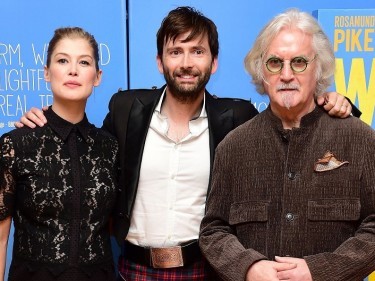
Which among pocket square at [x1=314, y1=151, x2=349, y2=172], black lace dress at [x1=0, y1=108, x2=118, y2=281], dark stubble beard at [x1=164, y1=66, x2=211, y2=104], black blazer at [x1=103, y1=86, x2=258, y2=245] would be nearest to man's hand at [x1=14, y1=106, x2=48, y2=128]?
black lace dress at [x1=0, y1=108, x2=118, y2=281]

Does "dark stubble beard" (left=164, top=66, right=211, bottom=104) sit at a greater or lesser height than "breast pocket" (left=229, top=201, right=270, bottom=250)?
greater

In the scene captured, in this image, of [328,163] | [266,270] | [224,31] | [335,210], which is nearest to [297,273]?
[266,270]

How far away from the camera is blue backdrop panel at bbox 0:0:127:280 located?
2.36 m

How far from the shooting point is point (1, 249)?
6.07ft

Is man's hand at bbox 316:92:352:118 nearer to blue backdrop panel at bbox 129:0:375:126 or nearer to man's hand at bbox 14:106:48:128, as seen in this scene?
blue backdrop panel at bbox 129:0:375:126

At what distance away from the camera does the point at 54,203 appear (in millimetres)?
1778

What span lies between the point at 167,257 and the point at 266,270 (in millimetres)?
461

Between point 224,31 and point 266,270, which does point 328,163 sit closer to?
point 266,270

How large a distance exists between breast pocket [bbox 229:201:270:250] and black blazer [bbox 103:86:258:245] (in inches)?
11.0

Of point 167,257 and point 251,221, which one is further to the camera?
point 167,257

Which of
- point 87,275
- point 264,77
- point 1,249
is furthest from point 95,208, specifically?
point 264,77

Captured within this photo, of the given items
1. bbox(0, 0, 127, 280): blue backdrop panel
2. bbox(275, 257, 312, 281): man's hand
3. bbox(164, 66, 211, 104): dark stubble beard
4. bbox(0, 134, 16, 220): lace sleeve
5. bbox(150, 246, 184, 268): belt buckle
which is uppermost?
bbox(0, 0, 127, 280): blue backdrop panel

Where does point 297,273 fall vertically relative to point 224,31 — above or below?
below

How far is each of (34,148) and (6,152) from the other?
0.08 meters
